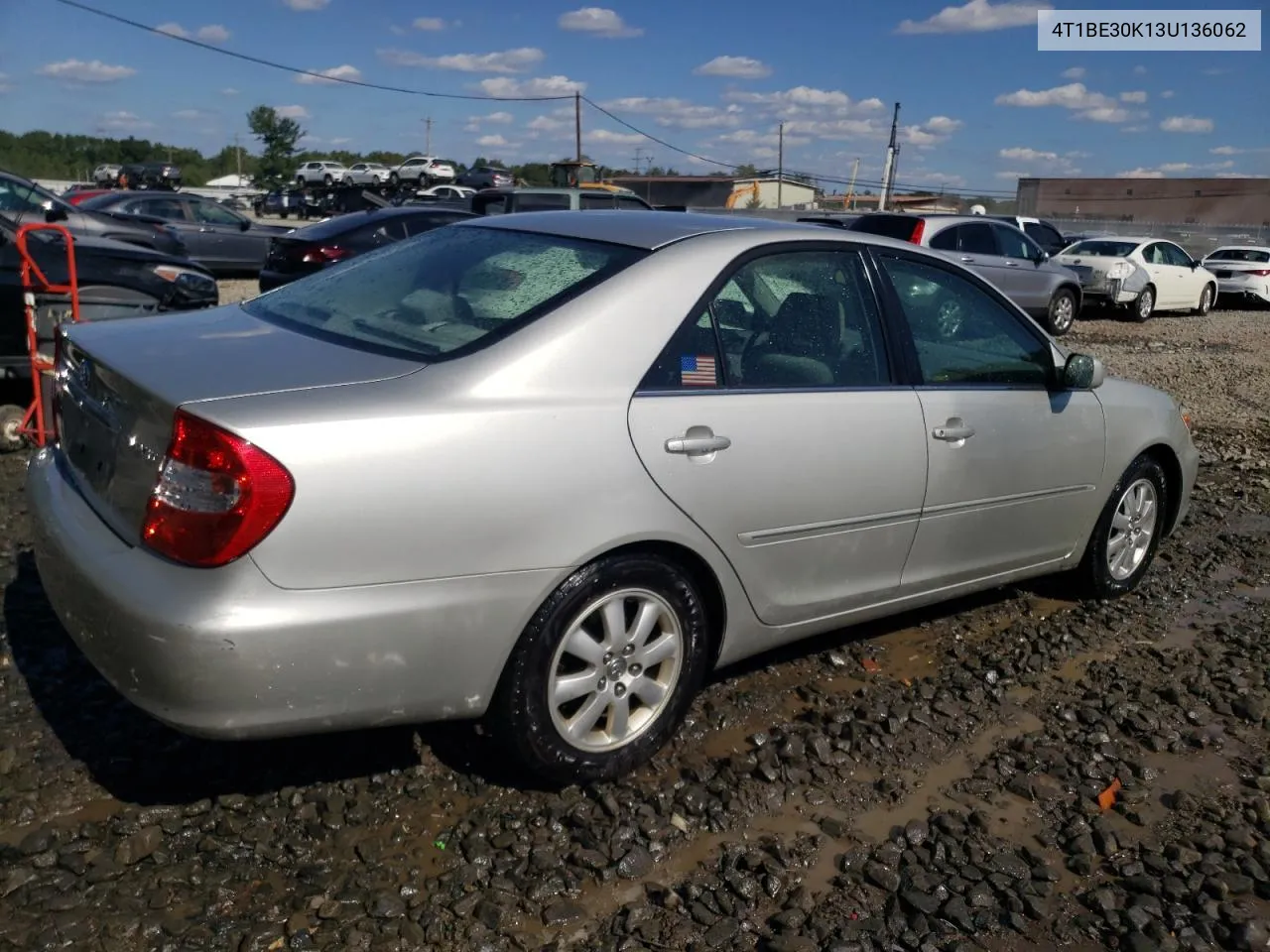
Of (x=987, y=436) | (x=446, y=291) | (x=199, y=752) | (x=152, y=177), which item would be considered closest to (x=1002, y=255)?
(x=987, y=436)

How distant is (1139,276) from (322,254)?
1322 centimetres

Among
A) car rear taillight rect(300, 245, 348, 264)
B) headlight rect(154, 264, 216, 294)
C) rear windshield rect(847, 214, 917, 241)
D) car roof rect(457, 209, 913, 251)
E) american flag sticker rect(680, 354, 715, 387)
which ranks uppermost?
rear windshield rect(847, 214, 917, 241)

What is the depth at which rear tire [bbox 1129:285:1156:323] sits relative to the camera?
1809 centimetres

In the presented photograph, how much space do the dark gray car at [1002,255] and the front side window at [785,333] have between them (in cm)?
982

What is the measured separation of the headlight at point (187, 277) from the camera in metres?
6.38

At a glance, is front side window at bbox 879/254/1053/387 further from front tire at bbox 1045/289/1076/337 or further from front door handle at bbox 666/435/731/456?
front tire at bbox 1045/289/1076/337

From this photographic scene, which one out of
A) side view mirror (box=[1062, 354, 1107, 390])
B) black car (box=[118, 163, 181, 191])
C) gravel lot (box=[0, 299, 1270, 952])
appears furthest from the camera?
black car (box=[118, 163, 181, 191])

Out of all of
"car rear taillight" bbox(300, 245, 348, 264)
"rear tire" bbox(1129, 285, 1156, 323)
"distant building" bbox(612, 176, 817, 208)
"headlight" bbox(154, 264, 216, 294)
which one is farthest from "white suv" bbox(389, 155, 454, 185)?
"headlight" bbox(154, 264, 216, 294)

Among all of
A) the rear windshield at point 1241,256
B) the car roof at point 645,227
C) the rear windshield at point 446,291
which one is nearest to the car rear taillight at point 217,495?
the rear windshield at point 446,291

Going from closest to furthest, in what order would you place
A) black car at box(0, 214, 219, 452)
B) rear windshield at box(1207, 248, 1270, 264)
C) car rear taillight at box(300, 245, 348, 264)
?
black car at box(0, 214, 219, 452) → car rear taillight at box(300, 245, 348, 264) → rear windshield at box(1207, 248, 1270, 264)

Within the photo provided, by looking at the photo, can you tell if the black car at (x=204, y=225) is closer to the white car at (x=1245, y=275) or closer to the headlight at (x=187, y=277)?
the headlight at (x=187, y=277)

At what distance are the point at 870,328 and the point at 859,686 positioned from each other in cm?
130

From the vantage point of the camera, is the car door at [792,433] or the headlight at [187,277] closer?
the car door at [792,433]

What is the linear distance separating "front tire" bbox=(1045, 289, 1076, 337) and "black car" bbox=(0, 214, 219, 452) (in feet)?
38.7
